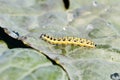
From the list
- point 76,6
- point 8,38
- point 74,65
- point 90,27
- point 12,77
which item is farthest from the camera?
point 76,6

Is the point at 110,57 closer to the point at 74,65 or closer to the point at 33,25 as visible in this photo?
the point at 74,65

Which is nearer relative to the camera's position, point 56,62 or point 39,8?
point 56,62

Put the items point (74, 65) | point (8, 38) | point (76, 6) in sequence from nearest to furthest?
point (74, 65) < point (8, 38) < point (76, 6)

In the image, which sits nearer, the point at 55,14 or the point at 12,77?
the point at 12,77

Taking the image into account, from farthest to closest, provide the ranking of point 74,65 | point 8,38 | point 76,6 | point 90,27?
point 76,6
point 90,27
point 8,38
point 74,65

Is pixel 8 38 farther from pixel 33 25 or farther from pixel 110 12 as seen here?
pixel 110 12

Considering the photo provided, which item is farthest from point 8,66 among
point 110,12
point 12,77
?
point 110,12

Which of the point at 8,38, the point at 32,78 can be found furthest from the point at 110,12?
the point at 32,78

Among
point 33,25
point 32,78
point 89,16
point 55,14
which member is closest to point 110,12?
point 89,16
